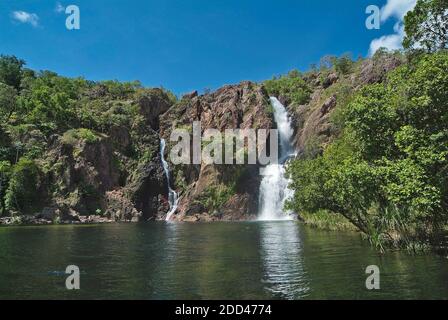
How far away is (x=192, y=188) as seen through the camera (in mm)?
99000

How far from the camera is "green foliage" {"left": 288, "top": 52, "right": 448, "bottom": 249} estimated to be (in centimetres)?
2120

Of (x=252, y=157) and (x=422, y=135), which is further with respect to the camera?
(x=252, y=157)

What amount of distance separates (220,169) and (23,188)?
1728 inches

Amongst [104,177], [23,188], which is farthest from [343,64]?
[23,188]

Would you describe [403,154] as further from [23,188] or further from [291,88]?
[291,88]

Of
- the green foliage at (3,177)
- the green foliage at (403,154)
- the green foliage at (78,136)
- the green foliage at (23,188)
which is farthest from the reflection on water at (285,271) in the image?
the green foliage at (78,136)

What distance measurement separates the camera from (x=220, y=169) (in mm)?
97000

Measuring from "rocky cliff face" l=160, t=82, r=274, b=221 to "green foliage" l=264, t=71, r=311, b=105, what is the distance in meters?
9.04

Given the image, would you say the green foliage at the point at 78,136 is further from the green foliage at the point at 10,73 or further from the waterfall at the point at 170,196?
the green foliage at the point at 10,73

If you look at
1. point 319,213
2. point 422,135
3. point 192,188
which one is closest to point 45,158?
point 192,188

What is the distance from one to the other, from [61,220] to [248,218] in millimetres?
40264
